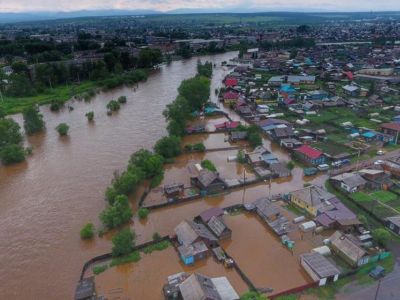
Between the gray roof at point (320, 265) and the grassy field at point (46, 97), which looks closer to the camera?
the gray roof at point (320, 265)

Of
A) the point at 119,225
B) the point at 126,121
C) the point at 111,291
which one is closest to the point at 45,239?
the point at 119,225

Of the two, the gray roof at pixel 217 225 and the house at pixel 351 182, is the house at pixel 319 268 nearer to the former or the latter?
the gray roof at pixel 217 225

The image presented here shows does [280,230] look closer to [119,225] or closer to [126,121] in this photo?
[119,225]

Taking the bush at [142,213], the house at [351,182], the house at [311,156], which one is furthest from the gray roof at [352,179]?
the bush at [142,213]

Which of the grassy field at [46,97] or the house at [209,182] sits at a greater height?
the house at [209,182]

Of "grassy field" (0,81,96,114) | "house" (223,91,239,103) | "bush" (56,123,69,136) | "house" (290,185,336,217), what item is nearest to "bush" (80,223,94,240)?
"house" (290,185,336,217)

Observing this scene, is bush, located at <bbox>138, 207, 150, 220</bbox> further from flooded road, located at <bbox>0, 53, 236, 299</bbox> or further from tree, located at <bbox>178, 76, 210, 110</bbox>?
tree, located at <bbox>178, 76, 210, 110</bbox>

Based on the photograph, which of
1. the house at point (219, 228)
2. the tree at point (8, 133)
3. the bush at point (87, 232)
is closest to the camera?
the house at point (219, 228)
